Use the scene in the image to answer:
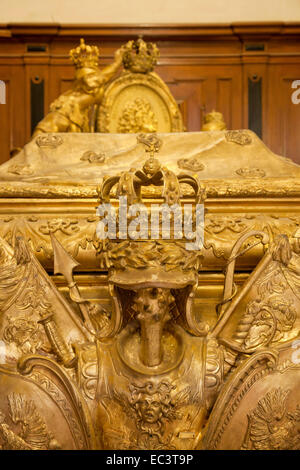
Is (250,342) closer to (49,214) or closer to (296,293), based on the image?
(296,293)

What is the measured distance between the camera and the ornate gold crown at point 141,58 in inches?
131

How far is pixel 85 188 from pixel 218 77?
1.82 metres

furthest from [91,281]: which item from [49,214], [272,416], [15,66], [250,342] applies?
[15,66]

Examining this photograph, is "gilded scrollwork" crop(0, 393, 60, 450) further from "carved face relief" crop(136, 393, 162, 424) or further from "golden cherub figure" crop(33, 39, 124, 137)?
"golden cherub figure" crop(33, 39, 124, 137)

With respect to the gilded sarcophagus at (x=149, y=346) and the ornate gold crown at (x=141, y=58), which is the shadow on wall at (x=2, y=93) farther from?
the gilded sarcophagus at (x=149, y=346)

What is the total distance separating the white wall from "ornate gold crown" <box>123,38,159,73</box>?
0.54 meters

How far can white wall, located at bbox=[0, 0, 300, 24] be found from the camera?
3.81 metres

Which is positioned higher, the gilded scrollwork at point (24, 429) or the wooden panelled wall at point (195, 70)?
the wooden panelled wall at point (195, 70)

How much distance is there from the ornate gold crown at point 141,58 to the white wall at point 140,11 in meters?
0.54

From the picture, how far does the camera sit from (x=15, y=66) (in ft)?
12.7

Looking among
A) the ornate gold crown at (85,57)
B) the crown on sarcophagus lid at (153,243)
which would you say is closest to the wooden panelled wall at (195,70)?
the ornate gold crown at (85,57)

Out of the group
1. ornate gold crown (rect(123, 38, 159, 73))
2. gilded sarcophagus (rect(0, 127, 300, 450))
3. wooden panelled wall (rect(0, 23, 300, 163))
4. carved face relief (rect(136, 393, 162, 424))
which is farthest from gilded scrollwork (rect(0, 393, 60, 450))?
wooden panelled wall (rect(0, 23, 300, 163))

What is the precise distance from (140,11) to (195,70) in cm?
43
